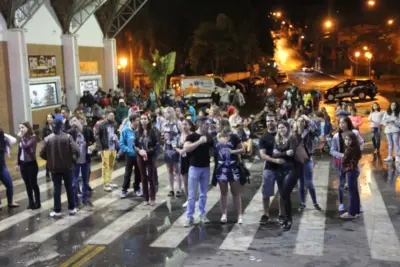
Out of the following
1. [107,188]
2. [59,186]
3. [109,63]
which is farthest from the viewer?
Result: [109,63]

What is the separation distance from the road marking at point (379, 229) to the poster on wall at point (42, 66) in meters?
16.4

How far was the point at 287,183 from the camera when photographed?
8.20 meters

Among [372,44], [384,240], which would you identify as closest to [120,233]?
[384,240]

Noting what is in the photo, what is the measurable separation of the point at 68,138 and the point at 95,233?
1866 mm

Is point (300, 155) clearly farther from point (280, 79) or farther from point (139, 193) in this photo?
point (280, 79)

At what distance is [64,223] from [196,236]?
8.35 ft

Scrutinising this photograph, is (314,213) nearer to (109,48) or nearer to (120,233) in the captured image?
(120,233)

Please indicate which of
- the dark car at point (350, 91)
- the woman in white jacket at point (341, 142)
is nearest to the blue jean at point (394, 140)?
the woman in white jacket at point (341, 142)

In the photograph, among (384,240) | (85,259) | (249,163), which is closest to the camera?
(85,259)

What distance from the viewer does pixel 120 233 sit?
8398 mm

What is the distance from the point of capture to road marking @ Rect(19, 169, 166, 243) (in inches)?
328

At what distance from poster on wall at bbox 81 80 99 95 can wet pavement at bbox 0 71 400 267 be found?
56.3 feet

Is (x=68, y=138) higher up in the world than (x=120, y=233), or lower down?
higher up

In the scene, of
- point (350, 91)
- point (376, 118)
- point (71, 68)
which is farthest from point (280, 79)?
point (376, 118)
